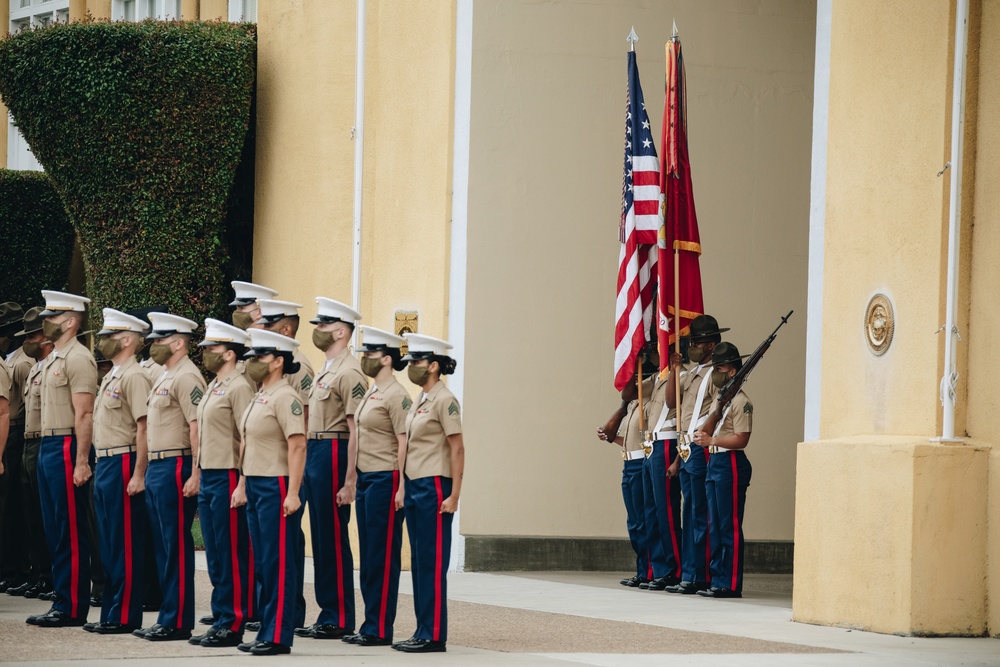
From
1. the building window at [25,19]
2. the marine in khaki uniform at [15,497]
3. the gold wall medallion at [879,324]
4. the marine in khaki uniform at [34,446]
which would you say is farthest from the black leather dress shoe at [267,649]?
the building window at [25,19]

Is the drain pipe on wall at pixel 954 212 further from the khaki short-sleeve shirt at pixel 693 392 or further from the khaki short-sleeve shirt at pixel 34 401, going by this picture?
the khaki short-sleeve shirt at pixel 34 401

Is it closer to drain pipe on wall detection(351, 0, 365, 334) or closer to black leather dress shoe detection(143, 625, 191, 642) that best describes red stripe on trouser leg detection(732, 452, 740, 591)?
drain pipe on wall detection(351, 0, 365, 334)

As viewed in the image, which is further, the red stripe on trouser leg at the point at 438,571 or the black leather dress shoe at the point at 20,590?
the black leather dress shoe at the point at 20,590

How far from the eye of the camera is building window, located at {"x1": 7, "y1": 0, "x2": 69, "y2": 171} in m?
24.9

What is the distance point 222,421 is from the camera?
1004 centimetres

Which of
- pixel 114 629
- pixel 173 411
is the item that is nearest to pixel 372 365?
pixel 173 411

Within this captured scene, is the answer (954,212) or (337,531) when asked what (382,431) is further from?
(954,212)

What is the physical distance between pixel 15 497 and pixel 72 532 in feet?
8.38

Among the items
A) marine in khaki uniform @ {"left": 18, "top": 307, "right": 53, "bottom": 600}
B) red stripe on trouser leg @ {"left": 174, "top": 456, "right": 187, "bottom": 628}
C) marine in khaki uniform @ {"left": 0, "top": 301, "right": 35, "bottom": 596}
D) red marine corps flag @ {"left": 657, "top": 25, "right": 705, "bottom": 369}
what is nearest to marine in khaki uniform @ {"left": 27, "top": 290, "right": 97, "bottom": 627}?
marine in khaki uniform @ {"left": 18, "top": 307, "right": 53, "bottom": 600}

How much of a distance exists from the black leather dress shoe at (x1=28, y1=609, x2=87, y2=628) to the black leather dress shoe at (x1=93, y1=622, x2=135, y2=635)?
0.48 meters

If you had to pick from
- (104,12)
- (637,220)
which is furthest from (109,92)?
(637,220)

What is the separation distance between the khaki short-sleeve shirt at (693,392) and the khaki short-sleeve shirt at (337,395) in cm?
414

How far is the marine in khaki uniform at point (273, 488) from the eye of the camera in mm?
9531

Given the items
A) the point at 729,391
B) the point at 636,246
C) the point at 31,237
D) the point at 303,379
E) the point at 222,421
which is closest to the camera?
the point at 222,421
